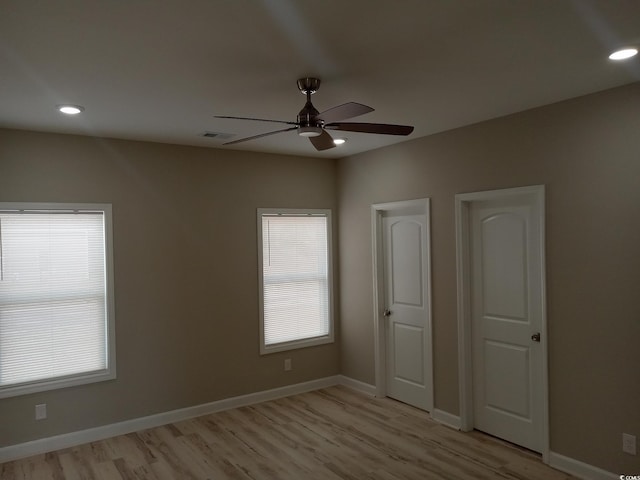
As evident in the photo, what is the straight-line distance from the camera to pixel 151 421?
4.62 m

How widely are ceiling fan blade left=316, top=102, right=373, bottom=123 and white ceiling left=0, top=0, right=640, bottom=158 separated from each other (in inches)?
11.6

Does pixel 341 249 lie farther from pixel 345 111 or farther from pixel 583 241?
pixel 345 111

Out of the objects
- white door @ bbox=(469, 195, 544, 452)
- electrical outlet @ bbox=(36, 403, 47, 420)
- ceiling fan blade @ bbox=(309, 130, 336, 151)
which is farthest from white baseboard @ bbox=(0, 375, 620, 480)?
ceiling fan blade @ bbox=(309, 130, 336, 151)

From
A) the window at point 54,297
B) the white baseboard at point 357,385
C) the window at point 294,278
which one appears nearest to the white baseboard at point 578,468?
the white baseboard at point 357,385

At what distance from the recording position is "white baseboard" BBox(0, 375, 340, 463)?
4043 mm

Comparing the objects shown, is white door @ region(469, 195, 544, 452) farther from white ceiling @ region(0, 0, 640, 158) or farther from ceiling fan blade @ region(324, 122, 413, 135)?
ceiling fan blade @ region(324, 122, 413, 135)

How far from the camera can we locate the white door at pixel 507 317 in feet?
12.6

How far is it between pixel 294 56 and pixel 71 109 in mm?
1823

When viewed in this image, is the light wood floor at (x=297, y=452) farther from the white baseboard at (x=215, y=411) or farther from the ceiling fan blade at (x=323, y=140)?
the ceiling fan blade at (x=323, y=140)

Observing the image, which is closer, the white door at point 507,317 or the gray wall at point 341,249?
the gray wall at point 341,249

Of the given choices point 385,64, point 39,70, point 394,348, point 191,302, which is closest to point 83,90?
point 39,70

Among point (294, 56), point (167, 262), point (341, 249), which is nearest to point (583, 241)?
point (294, 56)

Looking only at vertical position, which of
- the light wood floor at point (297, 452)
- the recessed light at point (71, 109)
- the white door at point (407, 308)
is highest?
the recessed light at point (71, 109)

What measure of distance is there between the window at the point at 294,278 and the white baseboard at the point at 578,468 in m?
2.74
